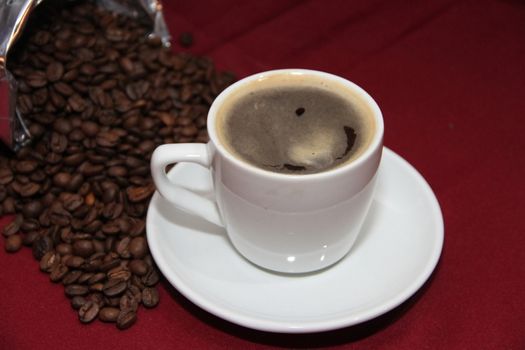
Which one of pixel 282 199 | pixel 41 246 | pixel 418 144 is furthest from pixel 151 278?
pixel 418 144

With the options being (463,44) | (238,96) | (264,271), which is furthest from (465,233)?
(463,44)

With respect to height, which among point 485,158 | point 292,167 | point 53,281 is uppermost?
point 292,167

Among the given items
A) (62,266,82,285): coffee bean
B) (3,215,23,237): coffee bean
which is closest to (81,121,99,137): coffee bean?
(3,215,23,237): coffee bean

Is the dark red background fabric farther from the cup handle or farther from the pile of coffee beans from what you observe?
the cup handle

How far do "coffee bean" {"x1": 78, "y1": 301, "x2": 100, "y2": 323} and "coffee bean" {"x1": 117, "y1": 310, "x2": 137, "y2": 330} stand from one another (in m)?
0.04

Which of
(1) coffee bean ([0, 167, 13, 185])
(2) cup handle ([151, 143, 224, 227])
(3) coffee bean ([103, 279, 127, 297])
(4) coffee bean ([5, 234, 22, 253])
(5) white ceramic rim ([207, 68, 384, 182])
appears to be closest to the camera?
(5) white ceramic rim ([207, 68, 384, 182])

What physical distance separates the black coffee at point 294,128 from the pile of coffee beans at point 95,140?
0.33m

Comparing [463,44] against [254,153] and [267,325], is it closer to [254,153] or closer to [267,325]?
[254,153]

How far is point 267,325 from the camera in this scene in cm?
92

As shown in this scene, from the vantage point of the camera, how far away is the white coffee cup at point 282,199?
89cm

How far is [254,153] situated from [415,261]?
1.07ft

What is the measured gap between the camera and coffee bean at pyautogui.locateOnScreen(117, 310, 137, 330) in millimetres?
1052

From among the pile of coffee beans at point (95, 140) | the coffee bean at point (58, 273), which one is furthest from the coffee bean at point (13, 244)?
the coffee bean at point (58, 273)

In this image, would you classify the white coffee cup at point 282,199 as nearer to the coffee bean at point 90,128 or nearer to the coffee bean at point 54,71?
the coffee bean at point 90,128
